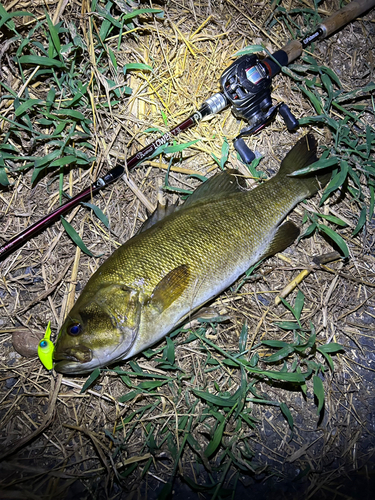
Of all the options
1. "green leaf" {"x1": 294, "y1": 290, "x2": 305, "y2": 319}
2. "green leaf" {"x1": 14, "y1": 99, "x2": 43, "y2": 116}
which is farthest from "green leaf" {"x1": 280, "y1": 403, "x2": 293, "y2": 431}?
"green leaf" {"x1": 14, "y1": 99, "x2": 43, "y2": 116}

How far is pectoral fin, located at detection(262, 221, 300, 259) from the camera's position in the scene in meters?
2.91

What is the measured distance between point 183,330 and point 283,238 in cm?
110

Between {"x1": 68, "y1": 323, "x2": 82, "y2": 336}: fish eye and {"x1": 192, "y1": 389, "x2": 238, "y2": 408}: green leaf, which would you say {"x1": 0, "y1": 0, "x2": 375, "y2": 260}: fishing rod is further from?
{"x1": 192, "y1": 389, "x2": 238, "y2": 408}: green leaf

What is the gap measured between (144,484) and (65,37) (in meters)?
3.66

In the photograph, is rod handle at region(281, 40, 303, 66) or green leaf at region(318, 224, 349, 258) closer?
green leaf at region(318, 224, 349, 258)

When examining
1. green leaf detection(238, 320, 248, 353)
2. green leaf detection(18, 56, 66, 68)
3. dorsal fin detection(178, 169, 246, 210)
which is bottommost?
green leaf detection(238, 320, 248, 353)

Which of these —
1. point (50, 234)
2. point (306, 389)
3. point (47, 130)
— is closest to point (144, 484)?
point (306, 389)

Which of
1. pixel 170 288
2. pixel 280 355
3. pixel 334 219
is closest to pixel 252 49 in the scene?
pixel 334 219

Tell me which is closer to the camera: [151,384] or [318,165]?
[151,384]

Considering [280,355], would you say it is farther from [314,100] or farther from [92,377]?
[314,100]

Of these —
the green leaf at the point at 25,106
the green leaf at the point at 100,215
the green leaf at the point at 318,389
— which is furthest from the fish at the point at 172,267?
the green leaf at the point at 25,106

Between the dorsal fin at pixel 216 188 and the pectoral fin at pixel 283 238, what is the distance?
1.60 ft

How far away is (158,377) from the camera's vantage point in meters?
2.77

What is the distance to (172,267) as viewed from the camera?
252 cm
